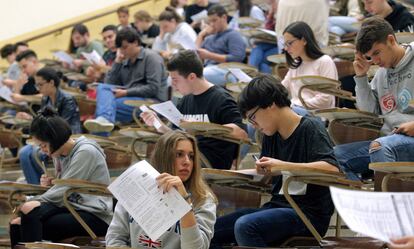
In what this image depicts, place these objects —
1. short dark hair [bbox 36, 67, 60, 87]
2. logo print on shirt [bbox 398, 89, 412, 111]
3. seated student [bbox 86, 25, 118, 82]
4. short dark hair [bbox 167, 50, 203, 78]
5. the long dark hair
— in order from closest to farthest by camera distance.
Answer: logo print on shirt [bbox 398, 89, 412, 111], short dark hair [bbox 167, 50, 203, 78], the long dark hair, short dark hair [bbox 36, 67, 60, 87], seated student [bbox 86, 25, 118, 82]

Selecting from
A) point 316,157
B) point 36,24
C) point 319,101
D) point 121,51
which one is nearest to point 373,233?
point 316,157

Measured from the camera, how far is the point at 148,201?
354 cm

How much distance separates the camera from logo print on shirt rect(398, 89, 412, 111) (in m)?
4.37

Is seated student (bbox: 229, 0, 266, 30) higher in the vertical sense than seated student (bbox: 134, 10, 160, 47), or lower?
higher

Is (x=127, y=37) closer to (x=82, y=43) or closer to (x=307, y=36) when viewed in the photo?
(x=307, y=36)

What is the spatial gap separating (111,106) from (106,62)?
1.98 meters

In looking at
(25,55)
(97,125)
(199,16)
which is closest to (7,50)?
(25,55)

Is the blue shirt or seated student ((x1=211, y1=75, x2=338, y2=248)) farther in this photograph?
the blue shirt

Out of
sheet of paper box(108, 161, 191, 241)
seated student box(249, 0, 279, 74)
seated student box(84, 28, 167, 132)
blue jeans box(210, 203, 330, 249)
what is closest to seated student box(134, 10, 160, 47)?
seated student box(84, 28, 167, 132)

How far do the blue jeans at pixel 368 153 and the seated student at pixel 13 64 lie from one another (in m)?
4.98

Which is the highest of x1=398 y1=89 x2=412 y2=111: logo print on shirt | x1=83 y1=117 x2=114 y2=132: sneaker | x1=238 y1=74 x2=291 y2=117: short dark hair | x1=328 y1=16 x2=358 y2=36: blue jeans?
x1=238 y1=74 x2=291 y2=117: short dark hair

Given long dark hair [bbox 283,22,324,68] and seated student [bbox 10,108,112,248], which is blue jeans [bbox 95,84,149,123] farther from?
seated student [bbox 10,108,112,248]

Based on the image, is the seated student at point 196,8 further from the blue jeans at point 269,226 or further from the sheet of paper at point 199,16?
the blue jeans at point 269,226

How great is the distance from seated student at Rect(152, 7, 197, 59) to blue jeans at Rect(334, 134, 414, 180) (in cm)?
438
